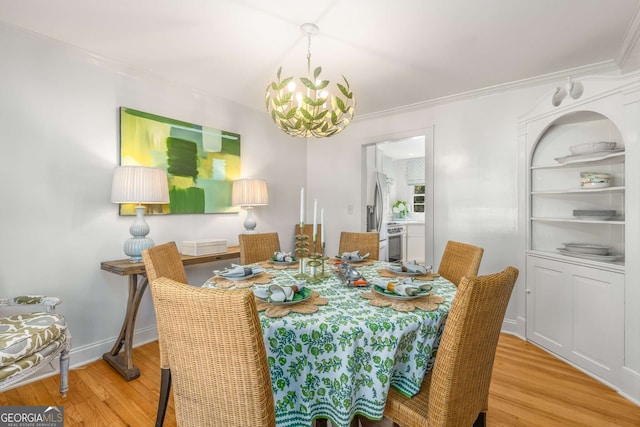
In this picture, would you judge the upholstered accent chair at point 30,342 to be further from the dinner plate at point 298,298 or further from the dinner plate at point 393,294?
the dinner plate at point 393,294

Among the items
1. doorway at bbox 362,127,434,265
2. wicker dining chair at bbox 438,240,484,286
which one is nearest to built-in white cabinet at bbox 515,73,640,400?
doorway at bbox 362,127,434,265

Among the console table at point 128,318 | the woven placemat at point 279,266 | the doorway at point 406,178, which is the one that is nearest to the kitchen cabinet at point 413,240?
the doorway at point 406,178

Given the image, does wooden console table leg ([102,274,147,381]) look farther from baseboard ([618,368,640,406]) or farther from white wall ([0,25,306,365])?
baseboard ([618,368,640,406])

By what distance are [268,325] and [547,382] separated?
85.5 inches

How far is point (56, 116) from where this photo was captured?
2211 millimetres

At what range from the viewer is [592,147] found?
2.37 metres

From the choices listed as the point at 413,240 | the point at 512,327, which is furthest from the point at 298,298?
the point at 413,240

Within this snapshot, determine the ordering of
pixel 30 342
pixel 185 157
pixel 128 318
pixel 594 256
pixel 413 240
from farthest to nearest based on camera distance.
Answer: pixel 413 240 → pixel 185 157 → pixel 594 256 → pixel 128 318 → pixel 30 342

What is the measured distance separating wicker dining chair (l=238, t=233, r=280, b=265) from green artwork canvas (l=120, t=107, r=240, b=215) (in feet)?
2.73

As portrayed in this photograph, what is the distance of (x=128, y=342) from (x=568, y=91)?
3.86m

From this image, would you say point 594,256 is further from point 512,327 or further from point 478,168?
point 478,168

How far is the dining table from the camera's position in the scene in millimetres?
1109

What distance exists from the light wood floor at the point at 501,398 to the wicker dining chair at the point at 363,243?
126cm

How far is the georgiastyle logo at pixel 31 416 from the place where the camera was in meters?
1.64
